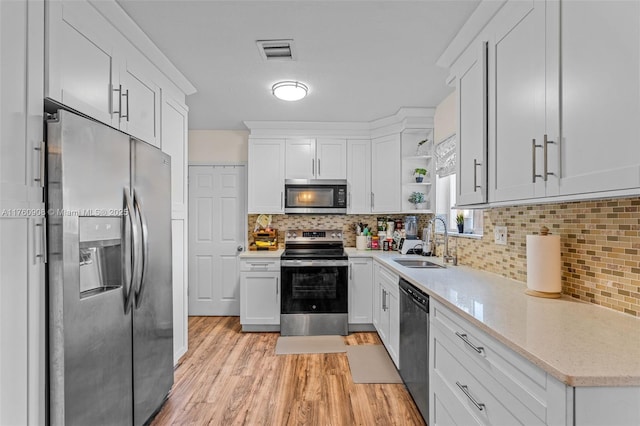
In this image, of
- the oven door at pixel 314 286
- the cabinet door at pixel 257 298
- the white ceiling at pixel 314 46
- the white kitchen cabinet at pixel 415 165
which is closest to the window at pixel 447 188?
the white kitchen cabinet at pixel 415 165

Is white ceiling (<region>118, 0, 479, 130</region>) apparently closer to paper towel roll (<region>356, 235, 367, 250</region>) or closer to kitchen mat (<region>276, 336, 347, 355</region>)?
paper towel roll (<region>356, 235, 367, 250</region>)

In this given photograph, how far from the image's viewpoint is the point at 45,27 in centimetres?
134

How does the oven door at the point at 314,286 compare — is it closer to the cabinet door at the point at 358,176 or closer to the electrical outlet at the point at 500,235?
the cabinet door at the point at 358,176

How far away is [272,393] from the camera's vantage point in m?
2.38

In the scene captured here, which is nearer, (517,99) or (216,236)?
(517,99)

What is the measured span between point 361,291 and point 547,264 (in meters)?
2.24

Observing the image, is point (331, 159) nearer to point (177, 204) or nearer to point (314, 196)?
point (314, 196)

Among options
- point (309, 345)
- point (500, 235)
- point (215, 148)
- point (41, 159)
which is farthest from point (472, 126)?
point (215, 148)

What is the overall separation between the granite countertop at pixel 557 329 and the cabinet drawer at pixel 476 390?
18 cm

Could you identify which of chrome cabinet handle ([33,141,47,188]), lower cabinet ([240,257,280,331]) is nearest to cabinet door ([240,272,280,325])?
lower cabinet ([240,257,280,331])

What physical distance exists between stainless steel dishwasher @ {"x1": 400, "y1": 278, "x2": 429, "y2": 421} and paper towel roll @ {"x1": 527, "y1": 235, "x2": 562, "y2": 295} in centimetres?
57

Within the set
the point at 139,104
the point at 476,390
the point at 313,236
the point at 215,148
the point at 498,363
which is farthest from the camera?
the point at 215,148

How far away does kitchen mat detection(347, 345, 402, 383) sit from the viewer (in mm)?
2566

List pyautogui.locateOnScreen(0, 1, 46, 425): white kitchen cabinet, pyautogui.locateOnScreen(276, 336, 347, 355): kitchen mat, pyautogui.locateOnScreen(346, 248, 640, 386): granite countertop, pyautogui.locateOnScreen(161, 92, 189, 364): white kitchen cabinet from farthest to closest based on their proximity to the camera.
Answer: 1. pyautogui.locateOnScreen(276, 336, 347, 355): kitchen mat
2. pyautogui.locateOnScreen(161, 92, 189, 364): white kitchen cabinet
3. pyautogui.locateOnScreen(0, 1, 46, 425): white kitchen cabinet
4. pyautogui.locateOnScreen(346, 248, 640, 386): granite countertop
